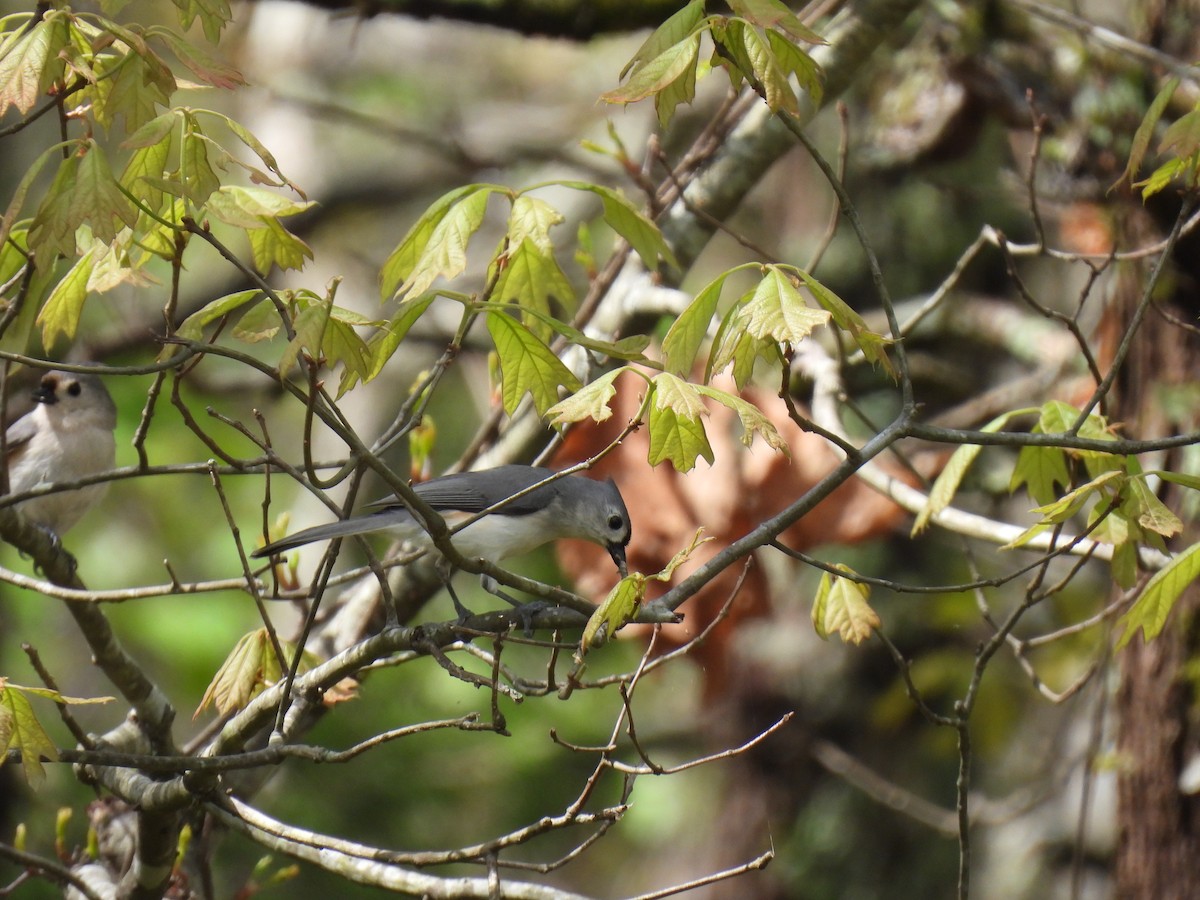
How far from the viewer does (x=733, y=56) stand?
202cm

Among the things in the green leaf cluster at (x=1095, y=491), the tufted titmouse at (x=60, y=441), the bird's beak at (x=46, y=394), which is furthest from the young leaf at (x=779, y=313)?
the bird's beak at (x=46, y=394)

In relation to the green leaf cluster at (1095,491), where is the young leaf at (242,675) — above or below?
below

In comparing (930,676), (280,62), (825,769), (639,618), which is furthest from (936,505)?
(280,62)

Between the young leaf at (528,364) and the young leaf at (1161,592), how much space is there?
3.98 ft

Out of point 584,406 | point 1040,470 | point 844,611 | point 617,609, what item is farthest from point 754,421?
point 1040,470

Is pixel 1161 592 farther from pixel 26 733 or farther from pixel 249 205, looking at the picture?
pixel 26 733

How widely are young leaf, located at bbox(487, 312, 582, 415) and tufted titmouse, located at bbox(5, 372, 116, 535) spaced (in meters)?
2.79

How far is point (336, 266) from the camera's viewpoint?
30.3 feet

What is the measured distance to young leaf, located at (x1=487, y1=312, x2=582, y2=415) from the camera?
2.07 metres

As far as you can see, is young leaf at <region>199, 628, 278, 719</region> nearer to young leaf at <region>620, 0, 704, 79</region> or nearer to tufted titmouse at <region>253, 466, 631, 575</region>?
tufted titmouse at <region>253, 466, 631, 575</region>

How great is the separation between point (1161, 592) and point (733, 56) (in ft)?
4.38

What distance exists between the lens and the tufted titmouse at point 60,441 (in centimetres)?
434

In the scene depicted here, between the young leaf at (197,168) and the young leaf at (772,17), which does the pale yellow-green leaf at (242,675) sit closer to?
the young leaf at (197,168)

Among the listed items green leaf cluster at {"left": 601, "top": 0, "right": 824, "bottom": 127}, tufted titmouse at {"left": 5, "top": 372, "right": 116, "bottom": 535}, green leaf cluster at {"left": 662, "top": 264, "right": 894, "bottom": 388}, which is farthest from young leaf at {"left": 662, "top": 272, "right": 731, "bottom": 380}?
tufted titmouse at {"left": 5, "top": 372, "right": 116, "bottom": 535}
